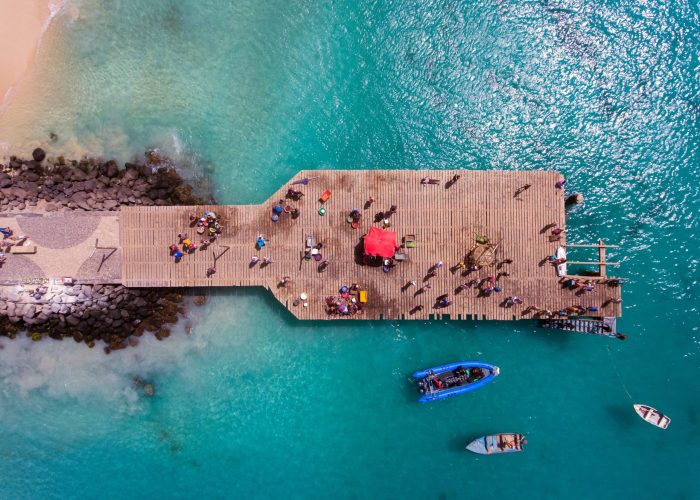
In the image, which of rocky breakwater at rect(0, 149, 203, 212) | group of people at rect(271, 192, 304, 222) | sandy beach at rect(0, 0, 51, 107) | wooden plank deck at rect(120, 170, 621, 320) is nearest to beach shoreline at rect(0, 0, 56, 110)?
sandy beach at rect(0, 0, 51, 107)

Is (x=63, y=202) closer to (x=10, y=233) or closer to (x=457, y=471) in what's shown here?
(x=10, y=233)

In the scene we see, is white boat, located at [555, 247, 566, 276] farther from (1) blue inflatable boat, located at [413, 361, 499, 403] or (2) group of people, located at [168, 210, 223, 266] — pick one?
(2) group of people, located at [168, 210, 223, 266]

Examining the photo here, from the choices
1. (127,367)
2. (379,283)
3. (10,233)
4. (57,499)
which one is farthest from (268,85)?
(57,499)

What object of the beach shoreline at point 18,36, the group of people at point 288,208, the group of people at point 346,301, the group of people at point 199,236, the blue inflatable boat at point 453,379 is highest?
the beach shoreline at point 18,36

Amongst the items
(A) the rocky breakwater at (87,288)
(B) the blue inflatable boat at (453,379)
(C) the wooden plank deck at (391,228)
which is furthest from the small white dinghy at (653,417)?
(A) the rocky breakwater at (87,288)

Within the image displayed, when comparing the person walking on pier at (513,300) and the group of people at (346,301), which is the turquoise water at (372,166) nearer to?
the group of people at (346,301)

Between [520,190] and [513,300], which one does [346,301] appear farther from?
[520,190]
